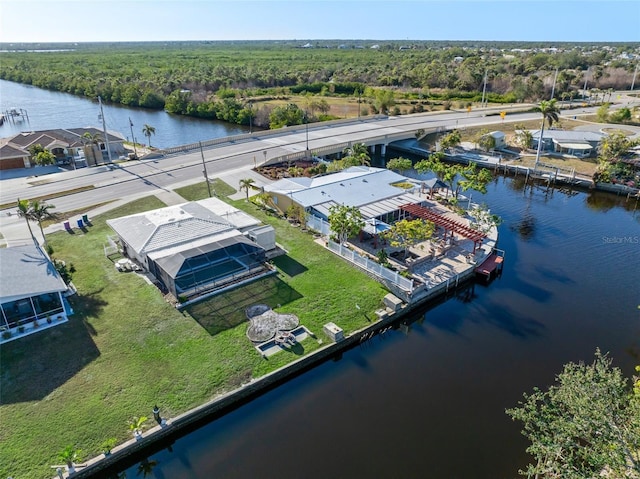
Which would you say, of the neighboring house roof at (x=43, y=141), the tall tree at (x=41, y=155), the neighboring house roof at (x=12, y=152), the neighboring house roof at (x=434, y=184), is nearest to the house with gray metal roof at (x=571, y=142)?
the neighboring house roof at (x=434, y=184)

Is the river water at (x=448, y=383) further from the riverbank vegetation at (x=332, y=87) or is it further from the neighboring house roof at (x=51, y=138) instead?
the riverbank vegetation at (x=332, y=87)

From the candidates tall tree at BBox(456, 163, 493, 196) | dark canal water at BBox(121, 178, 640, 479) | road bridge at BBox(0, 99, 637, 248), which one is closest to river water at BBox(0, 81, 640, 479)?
dark canal water at BBox(121, 178, 640, 479)

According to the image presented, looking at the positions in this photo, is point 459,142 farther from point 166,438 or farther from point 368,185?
point 166,438

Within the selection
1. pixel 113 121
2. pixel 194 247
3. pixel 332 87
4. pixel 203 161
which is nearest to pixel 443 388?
pixel 194 247

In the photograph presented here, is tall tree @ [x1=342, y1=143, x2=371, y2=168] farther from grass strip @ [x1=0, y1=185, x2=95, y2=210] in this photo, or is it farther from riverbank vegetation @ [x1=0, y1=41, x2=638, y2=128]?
grass strip @ [x1=0, y1=185, x2=95, y2=210]

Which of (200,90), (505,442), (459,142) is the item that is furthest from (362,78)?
(505,442)

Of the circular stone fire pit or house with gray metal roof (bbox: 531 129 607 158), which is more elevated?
house with gray metal roof (bbox: 531 129 607 158)
